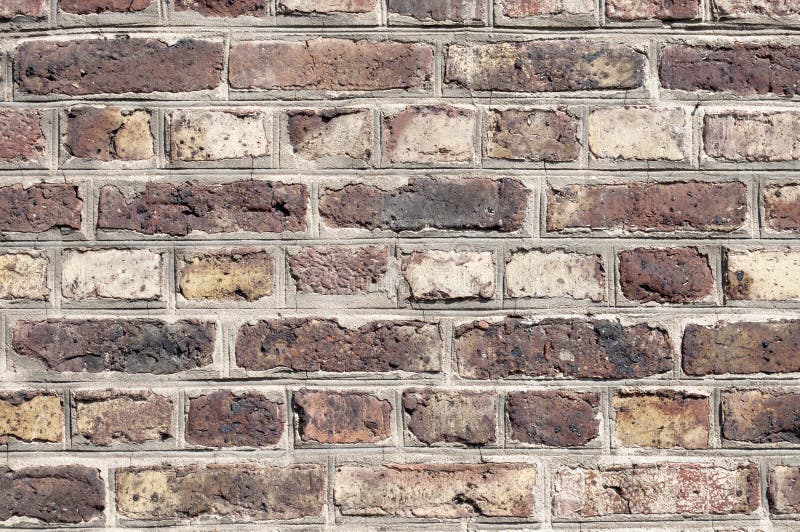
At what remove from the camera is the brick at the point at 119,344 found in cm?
104

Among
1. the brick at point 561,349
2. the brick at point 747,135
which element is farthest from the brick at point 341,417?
the brick at point 747,135

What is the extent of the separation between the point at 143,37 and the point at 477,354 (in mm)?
650

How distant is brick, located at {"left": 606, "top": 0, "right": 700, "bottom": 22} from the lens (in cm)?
106

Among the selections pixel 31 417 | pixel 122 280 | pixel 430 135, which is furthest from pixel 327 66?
pixel 31 417

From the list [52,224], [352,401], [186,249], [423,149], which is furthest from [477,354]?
[52,224]

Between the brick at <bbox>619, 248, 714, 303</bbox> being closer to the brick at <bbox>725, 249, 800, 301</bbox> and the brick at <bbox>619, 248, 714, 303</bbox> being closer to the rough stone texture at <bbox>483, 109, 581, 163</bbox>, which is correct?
the brick at <bbox>725, 249, 800, 301</bbox>

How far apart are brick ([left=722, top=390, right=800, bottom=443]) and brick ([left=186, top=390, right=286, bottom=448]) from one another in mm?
628

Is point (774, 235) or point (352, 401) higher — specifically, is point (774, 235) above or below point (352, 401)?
above

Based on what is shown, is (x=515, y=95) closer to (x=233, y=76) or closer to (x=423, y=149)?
(x=423, y=149)

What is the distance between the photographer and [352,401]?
104 cm

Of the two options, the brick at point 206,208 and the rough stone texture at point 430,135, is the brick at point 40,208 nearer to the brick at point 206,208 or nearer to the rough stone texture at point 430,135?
the brick at point 206,208

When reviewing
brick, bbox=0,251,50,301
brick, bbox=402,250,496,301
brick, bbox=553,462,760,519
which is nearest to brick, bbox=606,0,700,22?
brick, bbox=402,250,496,301

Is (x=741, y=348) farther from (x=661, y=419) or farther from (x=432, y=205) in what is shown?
(x=432, y=205)

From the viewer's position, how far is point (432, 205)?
1.04m
